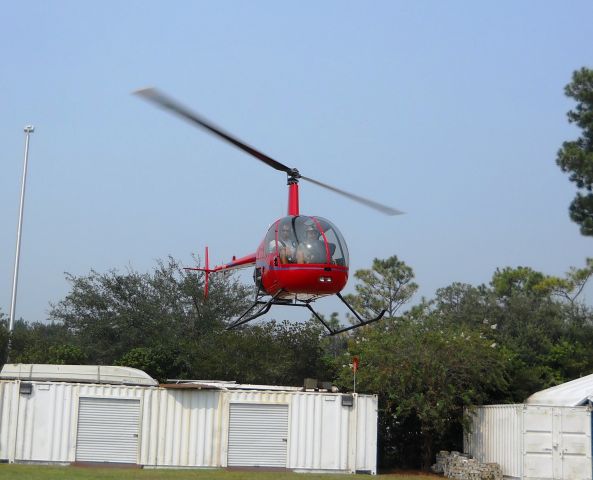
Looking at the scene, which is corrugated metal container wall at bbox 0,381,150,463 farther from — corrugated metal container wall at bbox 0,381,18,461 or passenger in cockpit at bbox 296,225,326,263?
passenger in cockpit at bbox 296,225,326,263

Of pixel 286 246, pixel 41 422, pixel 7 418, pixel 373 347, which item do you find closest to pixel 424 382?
pixel 373 347

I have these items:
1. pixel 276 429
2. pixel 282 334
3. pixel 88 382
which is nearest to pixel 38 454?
pixel 88 382

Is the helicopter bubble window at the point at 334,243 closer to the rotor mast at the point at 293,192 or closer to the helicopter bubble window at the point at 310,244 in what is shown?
the helicopter bubble window at the point at 310,244

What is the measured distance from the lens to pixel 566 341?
3256cm

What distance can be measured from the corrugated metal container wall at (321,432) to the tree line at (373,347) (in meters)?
2.52

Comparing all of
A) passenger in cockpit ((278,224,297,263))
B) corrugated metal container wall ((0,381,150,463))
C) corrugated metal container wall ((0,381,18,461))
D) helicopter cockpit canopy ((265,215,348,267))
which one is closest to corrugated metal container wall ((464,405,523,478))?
helicopter cockpit canopy ((265,215,348,267))

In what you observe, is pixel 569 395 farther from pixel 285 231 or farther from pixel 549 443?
pixel 285 231

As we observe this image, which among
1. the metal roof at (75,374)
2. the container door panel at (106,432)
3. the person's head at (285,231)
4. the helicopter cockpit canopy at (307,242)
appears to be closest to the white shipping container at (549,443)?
the helicopter cockpit canopy at (307,242)

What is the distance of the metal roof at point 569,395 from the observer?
21.4 m

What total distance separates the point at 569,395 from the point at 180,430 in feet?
31.0

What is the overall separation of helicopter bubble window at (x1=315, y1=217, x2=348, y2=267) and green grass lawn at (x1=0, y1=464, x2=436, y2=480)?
4917mm

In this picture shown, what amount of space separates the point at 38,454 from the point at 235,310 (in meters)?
21.4

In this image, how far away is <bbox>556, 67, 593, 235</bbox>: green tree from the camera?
3334 centimetres

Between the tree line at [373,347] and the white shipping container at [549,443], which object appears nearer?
the white shipping container at [549,443]
